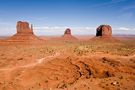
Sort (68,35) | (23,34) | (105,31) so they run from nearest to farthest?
(23,34), (105,31), (68,35)

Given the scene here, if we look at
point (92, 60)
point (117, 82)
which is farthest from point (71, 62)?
point (117, 82)

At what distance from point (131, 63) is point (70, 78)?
7.82 meters

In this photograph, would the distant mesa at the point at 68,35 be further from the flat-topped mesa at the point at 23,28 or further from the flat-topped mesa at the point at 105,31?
the flat-topped mesa at the point at 23,28

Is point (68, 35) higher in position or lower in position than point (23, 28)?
lower

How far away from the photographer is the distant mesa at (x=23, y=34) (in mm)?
76438

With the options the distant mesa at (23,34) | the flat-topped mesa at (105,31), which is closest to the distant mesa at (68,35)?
the flat-topped mesa at (105,31)

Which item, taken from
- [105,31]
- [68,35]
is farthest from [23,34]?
[68,35]

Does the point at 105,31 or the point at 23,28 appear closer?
the point at 23,28

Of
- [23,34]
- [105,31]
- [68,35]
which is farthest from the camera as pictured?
[68,35]

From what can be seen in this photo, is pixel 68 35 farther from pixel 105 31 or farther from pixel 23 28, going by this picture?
pixel 23 28

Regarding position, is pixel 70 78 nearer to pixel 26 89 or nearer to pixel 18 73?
pixel 26 89

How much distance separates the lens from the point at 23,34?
3132 inches

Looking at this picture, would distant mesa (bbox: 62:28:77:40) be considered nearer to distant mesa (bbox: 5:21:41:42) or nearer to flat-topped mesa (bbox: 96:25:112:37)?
flat-topped mesa (bbox: 96:25:112:37)

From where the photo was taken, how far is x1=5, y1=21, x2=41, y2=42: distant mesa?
76438 millimetres
